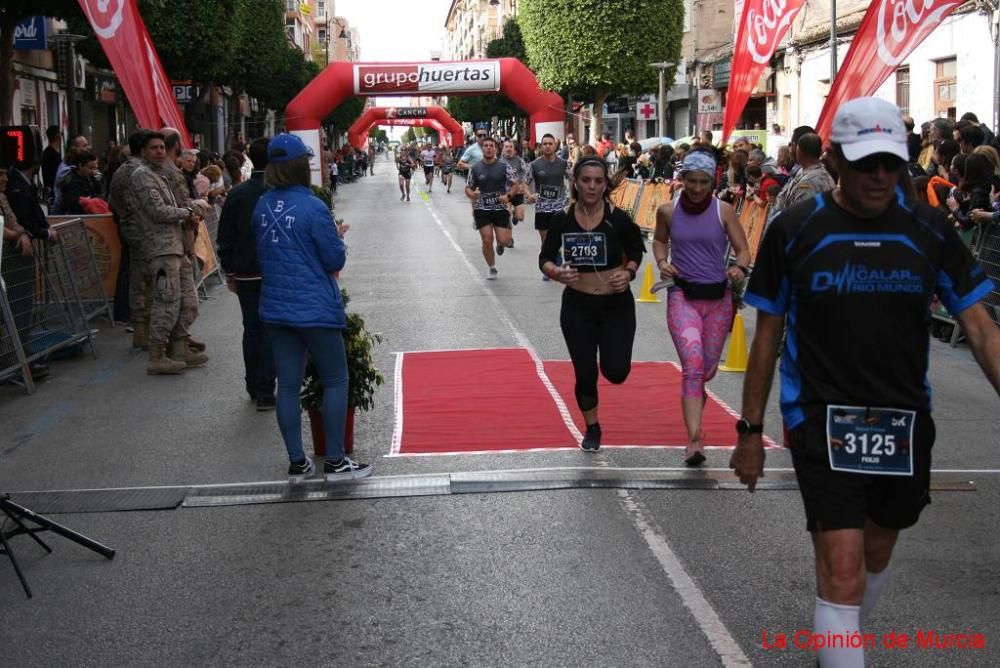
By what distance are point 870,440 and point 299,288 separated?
3.77 metres

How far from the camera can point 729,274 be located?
7.32m

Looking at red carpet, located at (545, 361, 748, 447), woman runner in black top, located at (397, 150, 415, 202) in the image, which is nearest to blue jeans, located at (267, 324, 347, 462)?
red carpet, located at (545, 361, 748, 447)

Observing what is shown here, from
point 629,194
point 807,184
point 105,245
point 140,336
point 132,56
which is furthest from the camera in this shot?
point 629,194

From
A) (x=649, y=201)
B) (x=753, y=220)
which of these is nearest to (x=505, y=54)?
(x=649, y=201)

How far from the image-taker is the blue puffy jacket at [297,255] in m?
6.82

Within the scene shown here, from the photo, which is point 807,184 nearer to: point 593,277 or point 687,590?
point 593,277

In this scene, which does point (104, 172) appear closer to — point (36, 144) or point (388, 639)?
point (36, 144)

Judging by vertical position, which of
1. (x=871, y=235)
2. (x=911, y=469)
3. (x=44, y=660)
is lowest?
(x=44, y=660)

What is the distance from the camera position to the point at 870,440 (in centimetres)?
375

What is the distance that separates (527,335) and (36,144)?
485 centimetres

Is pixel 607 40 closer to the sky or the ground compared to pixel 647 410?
closer to the sky

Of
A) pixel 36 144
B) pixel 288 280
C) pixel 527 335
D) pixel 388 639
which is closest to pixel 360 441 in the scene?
pixel 288 280

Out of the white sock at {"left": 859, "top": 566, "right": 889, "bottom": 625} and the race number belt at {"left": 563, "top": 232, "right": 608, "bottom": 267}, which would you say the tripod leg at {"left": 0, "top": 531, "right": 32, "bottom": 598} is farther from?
the race number belt at {"left": 563, "top": 232, "right": 608, "bottom": 267}
